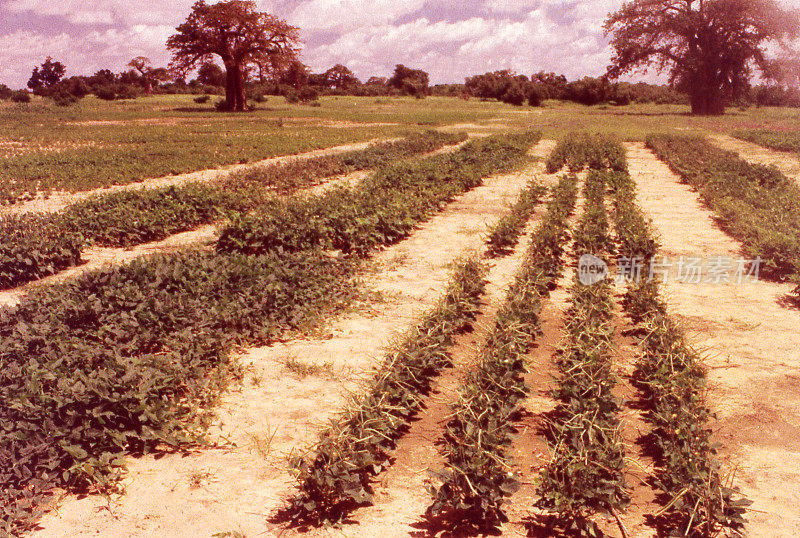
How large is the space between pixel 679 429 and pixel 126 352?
4.31 metres

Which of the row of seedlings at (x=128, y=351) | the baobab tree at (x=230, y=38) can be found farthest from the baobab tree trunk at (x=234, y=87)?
the row of seedlings at (x=128, y=351)

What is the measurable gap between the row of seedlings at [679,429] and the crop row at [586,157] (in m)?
10.5

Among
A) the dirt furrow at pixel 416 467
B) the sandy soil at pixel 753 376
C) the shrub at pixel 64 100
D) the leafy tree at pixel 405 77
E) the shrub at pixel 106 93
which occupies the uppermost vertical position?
the leafy tree at pixel 405 77

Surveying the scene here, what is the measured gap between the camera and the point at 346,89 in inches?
3167

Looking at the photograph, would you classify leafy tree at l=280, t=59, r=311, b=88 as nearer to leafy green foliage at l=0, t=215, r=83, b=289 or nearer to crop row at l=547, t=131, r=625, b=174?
crop row at l=547, t=131, r=625, b=174

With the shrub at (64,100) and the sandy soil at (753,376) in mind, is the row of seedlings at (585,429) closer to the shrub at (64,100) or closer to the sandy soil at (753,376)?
the sandy soil at (753,376)

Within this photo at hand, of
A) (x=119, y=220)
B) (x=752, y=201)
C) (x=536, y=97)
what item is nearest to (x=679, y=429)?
(x=119, y=220)

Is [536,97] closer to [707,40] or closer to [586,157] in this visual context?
[707,40]

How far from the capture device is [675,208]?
11.4m

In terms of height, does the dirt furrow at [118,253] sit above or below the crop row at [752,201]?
below

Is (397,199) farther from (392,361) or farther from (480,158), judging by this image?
(480,158)

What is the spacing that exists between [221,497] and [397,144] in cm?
1836

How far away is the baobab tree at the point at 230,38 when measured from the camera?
40875 mm

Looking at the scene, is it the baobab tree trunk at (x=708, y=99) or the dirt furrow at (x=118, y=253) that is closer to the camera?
the dirt furrow at (x=118, y=253)
